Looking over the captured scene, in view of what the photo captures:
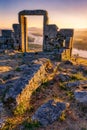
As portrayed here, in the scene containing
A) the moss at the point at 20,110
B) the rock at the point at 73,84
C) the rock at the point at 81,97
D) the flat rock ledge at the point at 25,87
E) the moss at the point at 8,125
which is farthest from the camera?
the rock at the point at 73,84

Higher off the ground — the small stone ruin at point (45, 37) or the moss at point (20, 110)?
the small stone ruin at point (45, 37)

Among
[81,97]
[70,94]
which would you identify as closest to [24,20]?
[70,94]

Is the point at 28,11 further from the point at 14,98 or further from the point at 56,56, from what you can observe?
the point at 14,98

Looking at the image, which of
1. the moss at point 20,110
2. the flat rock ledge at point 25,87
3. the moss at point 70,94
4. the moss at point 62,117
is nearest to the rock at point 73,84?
the moss at point 70,94

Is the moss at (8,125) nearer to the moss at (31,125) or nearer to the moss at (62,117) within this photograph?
the moss at (31,125)

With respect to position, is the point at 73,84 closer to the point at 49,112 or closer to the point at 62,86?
the point at 62,86

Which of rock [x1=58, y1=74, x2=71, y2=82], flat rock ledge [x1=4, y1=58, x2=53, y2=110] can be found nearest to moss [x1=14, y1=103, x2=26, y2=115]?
flat rock ledge [x1=4, y1=58, x2=53, y2=110]

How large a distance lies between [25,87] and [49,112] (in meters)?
1.59

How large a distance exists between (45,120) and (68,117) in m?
1.00

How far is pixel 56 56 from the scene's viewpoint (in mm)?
15727

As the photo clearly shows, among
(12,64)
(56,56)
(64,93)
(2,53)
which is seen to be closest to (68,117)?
(64,93)

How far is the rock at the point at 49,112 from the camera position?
6395mm

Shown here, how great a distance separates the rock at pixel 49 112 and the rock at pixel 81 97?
0.89 meters

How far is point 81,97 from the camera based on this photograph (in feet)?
26.1
